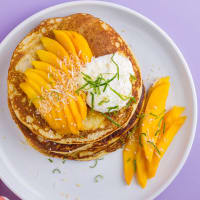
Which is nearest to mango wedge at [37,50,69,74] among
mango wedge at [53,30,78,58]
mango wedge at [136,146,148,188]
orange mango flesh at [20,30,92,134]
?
orange mango flesh at [20,30,92,134]

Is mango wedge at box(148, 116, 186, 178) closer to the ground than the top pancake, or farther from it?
closer to the ground

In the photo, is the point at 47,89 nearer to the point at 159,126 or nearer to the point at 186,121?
the point at 159,126

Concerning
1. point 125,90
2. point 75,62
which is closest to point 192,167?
point 125,90

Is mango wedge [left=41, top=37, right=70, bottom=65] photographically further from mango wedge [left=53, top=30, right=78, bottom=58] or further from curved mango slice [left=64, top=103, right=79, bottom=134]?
curved mango slice [left=64, top=103, right=79, bottom=134]

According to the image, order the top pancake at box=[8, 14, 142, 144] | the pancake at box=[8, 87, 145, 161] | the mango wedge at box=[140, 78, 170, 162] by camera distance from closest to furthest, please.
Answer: the top pancake at box=[8, 14, 142, 144] < the pancake at box=[8, 87, 145, 161] < the mango wedge at box=[140, 78, 170, 162]

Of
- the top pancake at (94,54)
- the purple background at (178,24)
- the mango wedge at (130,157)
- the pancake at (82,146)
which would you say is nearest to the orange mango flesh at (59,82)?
the top pancake at (94,54)

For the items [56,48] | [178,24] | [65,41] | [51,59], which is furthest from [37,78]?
[178,24]

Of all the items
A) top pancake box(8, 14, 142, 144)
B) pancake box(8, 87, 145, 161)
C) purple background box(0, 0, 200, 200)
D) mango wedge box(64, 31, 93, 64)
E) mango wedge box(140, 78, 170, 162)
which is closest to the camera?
mango wedge box(64, 31, 93, 64)

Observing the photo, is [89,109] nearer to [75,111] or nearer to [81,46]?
[75,111]
